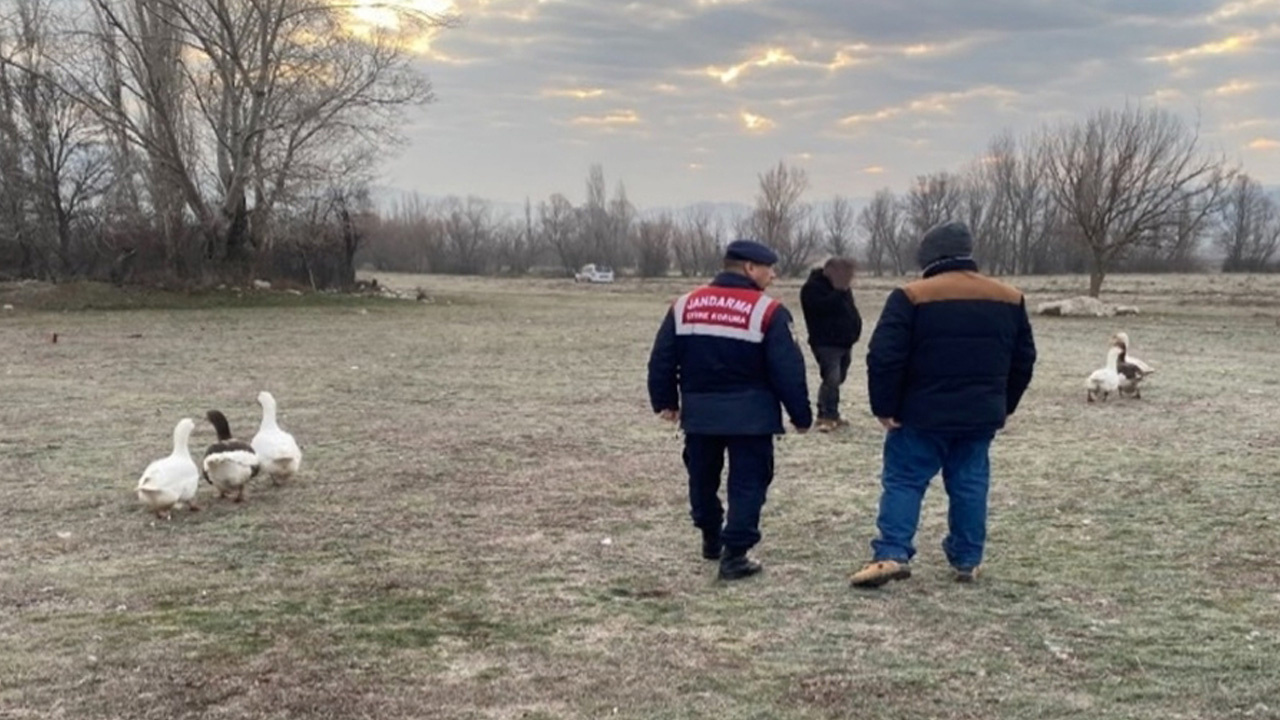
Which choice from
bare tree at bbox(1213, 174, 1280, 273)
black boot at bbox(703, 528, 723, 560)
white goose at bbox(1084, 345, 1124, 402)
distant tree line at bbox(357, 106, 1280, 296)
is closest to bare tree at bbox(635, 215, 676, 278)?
distant tree line at bbox(357, 106, 1280, 296)

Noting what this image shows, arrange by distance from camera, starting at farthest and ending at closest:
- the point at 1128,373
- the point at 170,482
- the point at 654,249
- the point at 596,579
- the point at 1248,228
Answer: the point at 654,249
the point at 1248,228
the point at 1128,373
the point at 170,482
the point at 596,579

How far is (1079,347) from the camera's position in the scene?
21.9 m

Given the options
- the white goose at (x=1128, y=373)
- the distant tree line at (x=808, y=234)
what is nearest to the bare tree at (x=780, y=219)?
the distant tree line at (x=808, y=234)

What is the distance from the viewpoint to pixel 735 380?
5.78m

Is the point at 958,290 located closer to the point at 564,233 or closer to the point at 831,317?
the point at 831,317

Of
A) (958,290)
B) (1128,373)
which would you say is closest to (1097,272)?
(1128,373)

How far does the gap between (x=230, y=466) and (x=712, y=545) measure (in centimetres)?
363

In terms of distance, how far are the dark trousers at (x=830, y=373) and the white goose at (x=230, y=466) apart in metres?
5.67

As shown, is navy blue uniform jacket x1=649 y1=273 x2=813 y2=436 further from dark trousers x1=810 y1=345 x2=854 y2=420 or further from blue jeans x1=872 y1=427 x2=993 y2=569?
dark trousers x1=810 y1=345 x2=854 y2=420

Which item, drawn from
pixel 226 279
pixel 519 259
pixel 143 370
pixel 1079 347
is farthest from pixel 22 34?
pixel 519 259

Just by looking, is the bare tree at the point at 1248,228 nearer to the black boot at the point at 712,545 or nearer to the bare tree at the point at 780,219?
the bare tree at the point at 780,219

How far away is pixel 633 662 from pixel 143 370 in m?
14.0

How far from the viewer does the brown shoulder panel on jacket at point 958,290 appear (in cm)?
556

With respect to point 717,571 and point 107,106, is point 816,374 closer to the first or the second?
point 717,571
